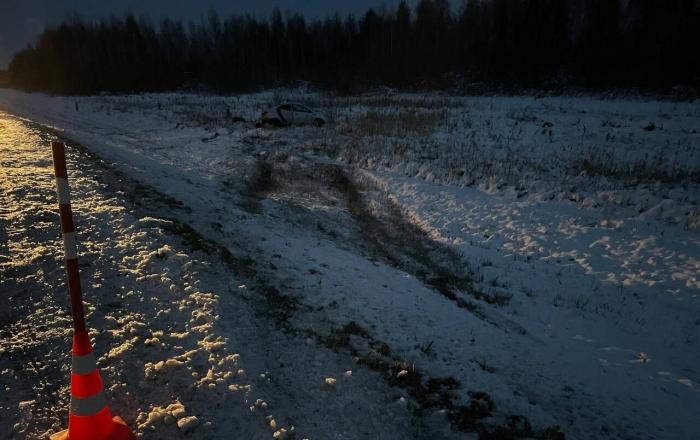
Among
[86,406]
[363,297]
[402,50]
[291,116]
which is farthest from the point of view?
[402,50]

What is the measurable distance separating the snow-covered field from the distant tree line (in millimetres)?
35439

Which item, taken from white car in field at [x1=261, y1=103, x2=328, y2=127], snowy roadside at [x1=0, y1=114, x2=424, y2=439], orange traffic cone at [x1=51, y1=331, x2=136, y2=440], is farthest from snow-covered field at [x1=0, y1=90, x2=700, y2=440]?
white car in field at [x1=261, y1=103, x2=328, y2=127]

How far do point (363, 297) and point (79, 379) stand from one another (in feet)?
10.8

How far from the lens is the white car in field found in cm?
2217

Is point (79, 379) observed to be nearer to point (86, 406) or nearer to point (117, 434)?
point (86, 406)

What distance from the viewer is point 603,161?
531 inches

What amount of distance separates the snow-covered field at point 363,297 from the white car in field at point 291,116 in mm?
9514

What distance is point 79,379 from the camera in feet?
7.56

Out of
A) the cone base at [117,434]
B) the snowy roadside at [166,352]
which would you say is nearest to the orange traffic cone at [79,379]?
the cone base at [117,434]

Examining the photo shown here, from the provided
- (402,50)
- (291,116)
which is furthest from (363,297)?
(402,50)

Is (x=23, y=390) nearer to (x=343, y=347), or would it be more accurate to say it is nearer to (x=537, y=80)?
(x=343, y=347)

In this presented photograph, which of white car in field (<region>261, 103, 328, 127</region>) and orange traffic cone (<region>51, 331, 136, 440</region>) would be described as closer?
orange traffic cone (<region>51, 331, 136, 440</region>)

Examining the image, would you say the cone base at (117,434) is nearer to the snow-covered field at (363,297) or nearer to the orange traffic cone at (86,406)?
the orange traffic cone at (86,406)

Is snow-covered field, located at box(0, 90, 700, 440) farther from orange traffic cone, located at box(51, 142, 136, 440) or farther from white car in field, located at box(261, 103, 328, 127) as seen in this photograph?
white car in field, located at box(261, 103, 328, 127)
